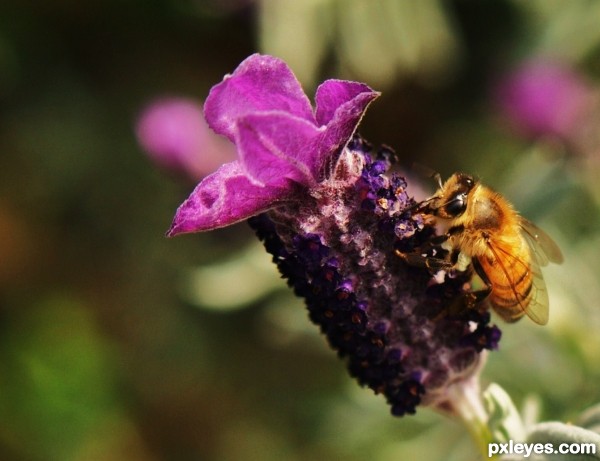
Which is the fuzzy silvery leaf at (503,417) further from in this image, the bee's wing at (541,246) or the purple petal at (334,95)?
the purple petal at (334,95)

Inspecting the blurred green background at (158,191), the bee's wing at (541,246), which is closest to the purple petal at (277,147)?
the bee's wing at (541,246)

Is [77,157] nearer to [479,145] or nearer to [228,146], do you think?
[228,146]

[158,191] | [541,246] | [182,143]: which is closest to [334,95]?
[541,246]

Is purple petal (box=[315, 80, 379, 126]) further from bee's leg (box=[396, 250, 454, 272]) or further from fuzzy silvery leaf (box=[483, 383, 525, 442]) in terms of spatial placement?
fuzzy silvery leaf (box=[483, 383, 525, 442])

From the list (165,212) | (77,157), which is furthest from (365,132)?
(77,157)

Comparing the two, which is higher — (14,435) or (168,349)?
(168,349)
